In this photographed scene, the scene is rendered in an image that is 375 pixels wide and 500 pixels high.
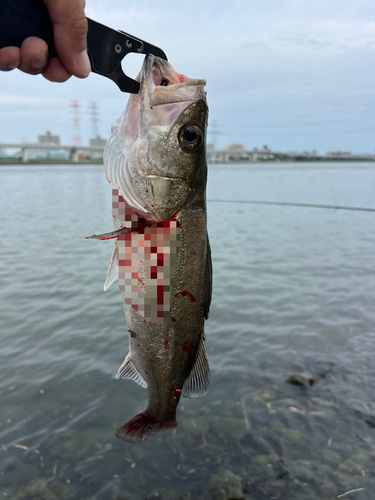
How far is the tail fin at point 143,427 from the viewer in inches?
103

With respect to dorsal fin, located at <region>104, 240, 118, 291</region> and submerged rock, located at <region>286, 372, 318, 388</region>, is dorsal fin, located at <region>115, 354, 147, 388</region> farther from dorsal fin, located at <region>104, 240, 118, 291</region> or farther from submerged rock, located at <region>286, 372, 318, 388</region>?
submerged rock, located at <region>286, 372, 318, 388</region>

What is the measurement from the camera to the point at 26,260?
1087 centimetres

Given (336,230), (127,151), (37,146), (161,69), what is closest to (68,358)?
(127,151)

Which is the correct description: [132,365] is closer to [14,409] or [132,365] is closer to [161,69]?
[161,69]

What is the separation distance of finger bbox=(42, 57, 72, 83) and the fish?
0.39 m

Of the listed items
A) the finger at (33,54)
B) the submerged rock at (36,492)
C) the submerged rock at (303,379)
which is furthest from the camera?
the submerged rock at (303,379)

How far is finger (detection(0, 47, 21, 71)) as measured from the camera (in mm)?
1866

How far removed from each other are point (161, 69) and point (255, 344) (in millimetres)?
4918

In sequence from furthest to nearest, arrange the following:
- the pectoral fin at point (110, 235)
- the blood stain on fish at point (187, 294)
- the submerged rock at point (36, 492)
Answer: the submerged rock at point (36, 492), the blood stain on fish at point (187, 294), the pectoral fin at point (110, 235)

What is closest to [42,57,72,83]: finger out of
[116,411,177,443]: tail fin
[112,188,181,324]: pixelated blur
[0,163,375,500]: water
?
[112,188,181,324]: pixelated blur

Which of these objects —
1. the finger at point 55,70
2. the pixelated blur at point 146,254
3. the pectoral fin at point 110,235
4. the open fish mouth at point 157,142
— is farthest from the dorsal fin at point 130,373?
the finger at point 55,70

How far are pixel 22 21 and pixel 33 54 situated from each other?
148mm

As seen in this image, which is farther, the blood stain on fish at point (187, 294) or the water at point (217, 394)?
the water at point (217, 394)

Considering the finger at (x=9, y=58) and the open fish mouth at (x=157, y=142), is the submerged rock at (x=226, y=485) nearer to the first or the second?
the open fish mouth at (x=157, y=142)
